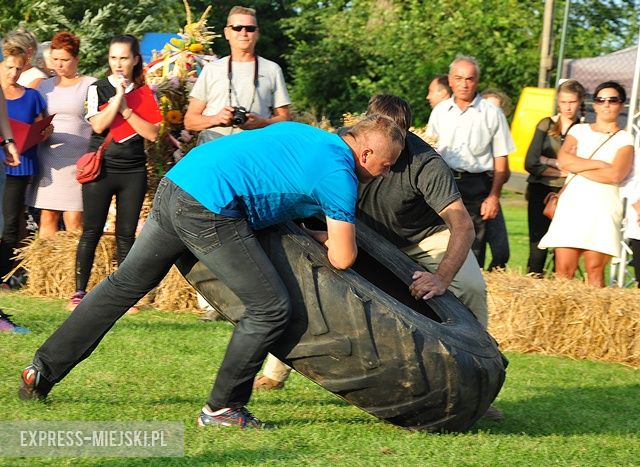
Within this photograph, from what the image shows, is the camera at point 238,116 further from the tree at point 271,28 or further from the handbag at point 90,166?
the tree at point 271,28

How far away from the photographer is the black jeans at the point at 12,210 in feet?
31.9

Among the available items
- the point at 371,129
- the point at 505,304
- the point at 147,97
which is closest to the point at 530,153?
the point at 505,304

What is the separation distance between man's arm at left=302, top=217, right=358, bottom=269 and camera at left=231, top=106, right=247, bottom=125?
3.05m

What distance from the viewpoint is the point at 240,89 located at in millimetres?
8820

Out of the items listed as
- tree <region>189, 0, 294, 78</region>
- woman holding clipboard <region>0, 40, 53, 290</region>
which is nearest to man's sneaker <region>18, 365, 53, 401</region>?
woman holding clipboard <region>0, 40, 53, 290</region>

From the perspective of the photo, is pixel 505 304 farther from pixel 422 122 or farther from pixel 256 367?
pixel 422 122

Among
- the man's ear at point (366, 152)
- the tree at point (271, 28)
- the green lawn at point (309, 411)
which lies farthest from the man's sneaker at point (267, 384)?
the tree at point (271, 28)

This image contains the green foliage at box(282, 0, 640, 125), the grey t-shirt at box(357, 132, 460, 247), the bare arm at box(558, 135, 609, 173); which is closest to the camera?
the grey t-shirt at box(357, 132, 460, 247)

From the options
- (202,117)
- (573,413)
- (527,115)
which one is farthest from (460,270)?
(527,115)

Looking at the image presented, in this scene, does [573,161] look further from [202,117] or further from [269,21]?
[269,21]

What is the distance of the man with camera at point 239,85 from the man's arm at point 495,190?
198 cm

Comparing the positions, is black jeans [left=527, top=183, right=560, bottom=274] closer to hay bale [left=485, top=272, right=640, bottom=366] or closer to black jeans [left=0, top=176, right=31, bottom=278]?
hay bale [left=485, top=272, right=640, bottom=366]

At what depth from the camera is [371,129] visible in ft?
17.4

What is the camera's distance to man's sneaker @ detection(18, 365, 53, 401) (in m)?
5.70
